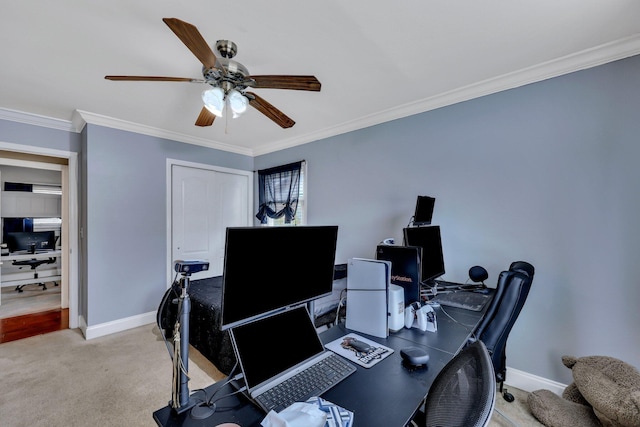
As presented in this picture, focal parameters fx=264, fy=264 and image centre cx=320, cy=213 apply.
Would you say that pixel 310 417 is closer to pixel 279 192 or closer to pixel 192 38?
pixel 192 38

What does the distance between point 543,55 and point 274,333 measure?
2603 mm

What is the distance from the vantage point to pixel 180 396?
81 cm

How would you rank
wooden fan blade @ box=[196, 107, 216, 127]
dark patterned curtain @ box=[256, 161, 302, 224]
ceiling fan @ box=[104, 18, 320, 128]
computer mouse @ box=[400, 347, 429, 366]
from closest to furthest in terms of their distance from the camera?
computer mouse @ box=[400, 347, 429, 366], ceiling fan @ box=[104, 18, 320, 128], wooden fan blade @ box=[196, 107, 216, 127], dark patterned curtain @ box=[256, 161, 302, 224]

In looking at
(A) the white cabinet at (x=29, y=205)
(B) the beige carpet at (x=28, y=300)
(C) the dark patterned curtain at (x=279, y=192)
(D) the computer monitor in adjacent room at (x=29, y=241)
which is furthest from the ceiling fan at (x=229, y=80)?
(A) the white cabinet at (x=29, y=205)

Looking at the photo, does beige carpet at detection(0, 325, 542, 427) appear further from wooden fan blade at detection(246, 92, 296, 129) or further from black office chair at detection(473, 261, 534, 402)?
wooden fan blade at detection(246, 92, 296, 129)

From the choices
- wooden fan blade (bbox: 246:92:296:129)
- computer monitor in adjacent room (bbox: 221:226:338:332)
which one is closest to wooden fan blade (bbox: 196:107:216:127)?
wooden fan blade (bbox: 246:92:296:129)

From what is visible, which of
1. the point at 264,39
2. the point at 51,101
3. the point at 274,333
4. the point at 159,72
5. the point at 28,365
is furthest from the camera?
the point at 51,101

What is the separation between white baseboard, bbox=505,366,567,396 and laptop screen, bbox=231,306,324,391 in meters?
2.01

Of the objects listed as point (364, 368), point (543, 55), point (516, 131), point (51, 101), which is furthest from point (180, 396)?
point (51, 101)

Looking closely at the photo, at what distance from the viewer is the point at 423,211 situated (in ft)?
7.29

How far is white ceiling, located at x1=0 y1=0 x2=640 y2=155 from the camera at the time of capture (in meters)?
1.51

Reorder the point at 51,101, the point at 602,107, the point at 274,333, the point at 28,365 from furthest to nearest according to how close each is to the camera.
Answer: the point at 51,101, the point at 28,365, the point at 602,107, the point at 274,333

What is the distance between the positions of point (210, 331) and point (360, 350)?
1689 mm

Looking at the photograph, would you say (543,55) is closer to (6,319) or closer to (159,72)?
(159,72)
